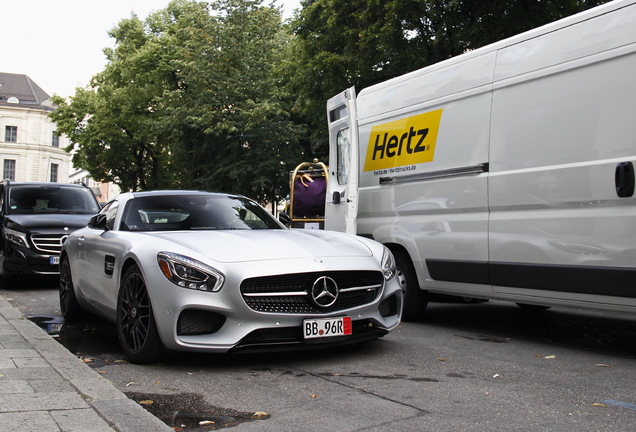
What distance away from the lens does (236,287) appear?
476cm

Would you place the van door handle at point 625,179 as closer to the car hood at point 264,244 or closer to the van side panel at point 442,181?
the van side panel at point 442,181

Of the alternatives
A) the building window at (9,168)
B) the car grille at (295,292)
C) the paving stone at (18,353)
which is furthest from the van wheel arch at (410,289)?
the building window at (9,168)

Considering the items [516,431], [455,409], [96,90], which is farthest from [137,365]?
[96,90]

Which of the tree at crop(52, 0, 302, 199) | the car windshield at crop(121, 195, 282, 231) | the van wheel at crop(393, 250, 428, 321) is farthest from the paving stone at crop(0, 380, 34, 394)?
the tree at crop(52, 0, 302, 199)

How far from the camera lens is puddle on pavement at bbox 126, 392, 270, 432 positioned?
3.63 m

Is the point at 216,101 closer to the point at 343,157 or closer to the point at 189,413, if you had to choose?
the point at 343,157

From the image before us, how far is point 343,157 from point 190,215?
9.74ft

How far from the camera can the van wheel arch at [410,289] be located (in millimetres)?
7238

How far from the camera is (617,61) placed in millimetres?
5004

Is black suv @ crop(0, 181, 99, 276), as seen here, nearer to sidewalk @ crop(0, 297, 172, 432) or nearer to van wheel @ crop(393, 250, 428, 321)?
sidewalk @ crop(0, 297, 172, 432)

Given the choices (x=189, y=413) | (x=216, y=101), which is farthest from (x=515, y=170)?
(x=216, y=101)

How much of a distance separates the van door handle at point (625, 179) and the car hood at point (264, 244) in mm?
1913

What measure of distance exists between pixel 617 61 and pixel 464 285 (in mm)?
2465

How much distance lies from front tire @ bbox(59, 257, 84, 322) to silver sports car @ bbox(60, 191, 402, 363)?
1.22 m
